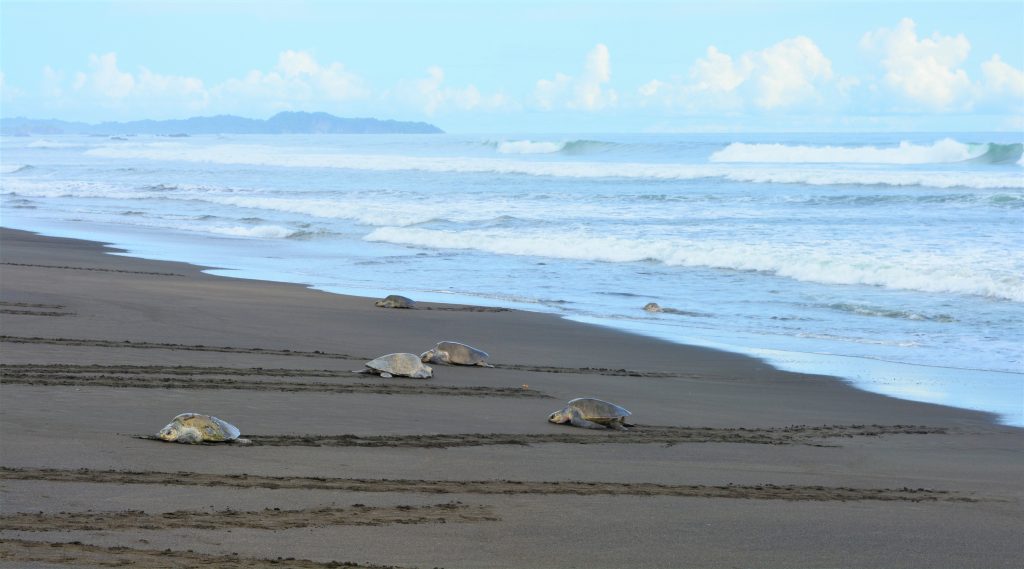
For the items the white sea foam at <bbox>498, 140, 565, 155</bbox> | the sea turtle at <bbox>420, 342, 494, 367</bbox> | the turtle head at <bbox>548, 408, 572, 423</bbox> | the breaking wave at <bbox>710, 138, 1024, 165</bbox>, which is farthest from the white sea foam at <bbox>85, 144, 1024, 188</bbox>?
the turtle head at <bbox>548, 408, 572, 423</bbox>

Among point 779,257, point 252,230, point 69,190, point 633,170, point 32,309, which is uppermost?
point 633,170

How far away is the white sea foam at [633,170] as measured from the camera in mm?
36250

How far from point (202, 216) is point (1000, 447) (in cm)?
2455

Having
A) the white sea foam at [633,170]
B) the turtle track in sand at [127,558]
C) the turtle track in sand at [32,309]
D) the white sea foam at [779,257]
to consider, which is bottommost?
the turtle track in sand at [127,558]

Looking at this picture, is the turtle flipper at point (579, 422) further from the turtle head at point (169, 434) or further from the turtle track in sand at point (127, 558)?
the turtle track in sand at point (127, 558)

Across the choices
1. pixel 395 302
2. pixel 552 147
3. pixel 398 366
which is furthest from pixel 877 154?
pixel 398 366

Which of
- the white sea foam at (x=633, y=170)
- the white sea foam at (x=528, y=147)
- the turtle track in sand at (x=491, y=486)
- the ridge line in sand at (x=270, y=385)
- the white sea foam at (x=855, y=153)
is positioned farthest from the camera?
the white sea foam at (x=528, y=147)

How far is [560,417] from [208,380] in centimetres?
282

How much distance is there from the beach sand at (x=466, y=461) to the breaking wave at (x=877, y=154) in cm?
4592

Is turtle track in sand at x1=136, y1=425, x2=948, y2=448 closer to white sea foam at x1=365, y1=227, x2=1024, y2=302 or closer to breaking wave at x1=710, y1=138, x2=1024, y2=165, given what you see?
white sea foam at x1=365, y1=227, x2=1024, y2=302

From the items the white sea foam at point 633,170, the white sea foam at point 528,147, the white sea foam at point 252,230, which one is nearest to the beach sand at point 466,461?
the white sea foam at point 252,230

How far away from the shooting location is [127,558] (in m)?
3.84

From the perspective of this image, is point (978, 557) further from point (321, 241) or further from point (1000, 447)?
point (321, 241)

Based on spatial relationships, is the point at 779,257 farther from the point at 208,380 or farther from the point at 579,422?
the point at 208,380
